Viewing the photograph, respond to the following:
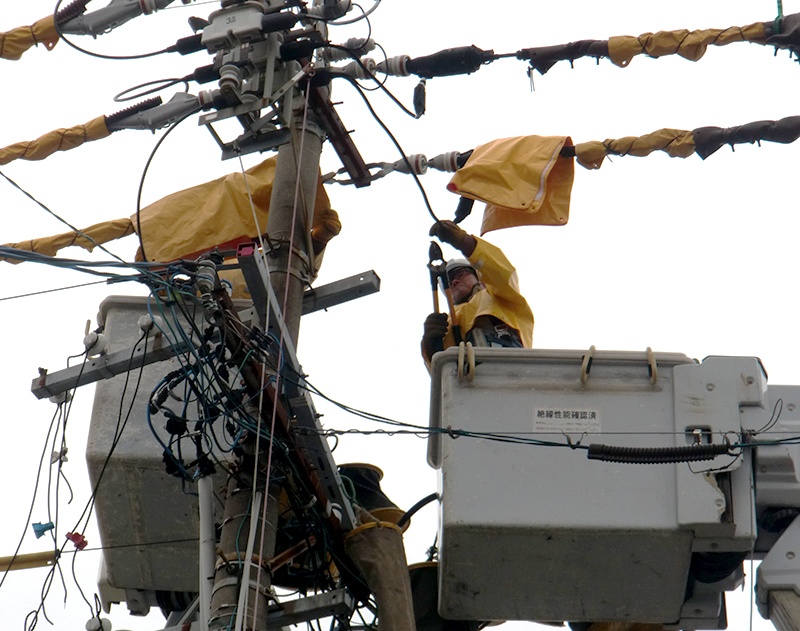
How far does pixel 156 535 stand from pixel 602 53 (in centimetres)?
432

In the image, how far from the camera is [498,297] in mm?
7473

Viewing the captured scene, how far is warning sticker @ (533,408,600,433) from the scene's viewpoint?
544cm

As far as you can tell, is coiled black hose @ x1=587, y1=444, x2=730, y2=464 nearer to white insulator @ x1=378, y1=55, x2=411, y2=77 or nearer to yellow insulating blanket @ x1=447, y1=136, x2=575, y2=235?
yellow insulating blanket @ x1=447, y1=136, x2=575, y2=235

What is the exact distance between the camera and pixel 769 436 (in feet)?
17.7

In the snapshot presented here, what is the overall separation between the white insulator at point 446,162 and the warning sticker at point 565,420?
2.73 metres

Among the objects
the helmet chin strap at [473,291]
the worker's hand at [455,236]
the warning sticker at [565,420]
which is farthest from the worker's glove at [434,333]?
the warning sticker at [565,420]

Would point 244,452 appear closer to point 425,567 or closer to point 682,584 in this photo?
point 425,567

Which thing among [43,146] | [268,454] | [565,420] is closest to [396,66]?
[43,146]

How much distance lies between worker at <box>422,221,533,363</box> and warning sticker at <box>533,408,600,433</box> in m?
1.75

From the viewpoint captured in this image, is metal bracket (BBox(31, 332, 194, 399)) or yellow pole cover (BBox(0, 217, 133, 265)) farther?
yellow pole cover (BBox(0, 217, 133, 265))

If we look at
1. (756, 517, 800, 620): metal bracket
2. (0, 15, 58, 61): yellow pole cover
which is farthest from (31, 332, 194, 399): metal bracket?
(756, 517, 800, 620): metal bracket

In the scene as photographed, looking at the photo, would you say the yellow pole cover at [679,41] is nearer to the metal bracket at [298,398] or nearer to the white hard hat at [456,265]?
the white hard hat at [456,265]

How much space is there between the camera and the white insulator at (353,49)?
728 cm

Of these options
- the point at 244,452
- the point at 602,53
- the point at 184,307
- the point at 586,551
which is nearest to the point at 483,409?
the point at 586,551
